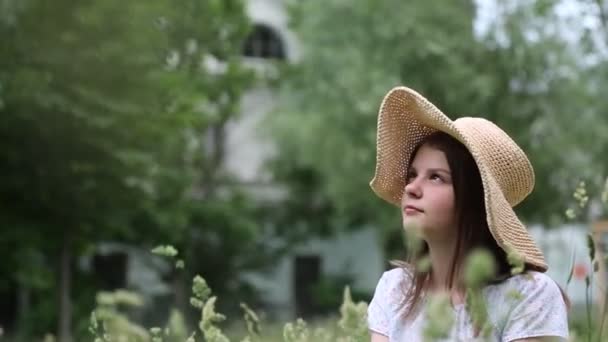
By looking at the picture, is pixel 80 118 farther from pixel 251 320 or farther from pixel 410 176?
pixel 410 176

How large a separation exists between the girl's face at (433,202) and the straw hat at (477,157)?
81mm

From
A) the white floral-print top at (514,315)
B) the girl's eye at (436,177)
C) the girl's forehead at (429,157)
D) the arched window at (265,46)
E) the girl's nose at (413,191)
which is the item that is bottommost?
the white floral-print top at (514,315)

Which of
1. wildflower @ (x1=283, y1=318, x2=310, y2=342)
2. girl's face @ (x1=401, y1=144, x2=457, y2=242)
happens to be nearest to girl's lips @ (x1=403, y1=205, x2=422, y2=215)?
girl's face @ (x1=401, y1=144, x2=457, y2=242)

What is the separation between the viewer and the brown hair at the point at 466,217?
104 inches

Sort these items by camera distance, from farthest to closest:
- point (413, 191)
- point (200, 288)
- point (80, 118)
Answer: point (80, 118), point (413, 191), point (200, 288)

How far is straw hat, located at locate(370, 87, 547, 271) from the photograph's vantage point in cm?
263

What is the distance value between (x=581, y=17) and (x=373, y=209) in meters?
13.7

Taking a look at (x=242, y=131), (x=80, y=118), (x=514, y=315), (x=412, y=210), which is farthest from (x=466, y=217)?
(x=242, y=131)

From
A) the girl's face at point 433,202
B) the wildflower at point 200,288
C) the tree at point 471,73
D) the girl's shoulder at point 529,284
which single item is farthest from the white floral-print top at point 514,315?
the tree at point 471,73

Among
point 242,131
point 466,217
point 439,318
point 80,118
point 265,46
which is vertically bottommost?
point 439,318

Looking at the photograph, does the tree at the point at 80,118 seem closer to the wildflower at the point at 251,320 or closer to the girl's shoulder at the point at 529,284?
the wildflower at the point at 251,320

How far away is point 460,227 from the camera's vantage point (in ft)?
8.73

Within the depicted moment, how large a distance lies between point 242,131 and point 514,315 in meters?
28.5

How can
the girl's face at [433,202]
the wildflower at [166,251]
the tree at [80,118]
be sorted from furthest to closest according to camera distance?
the tree at [80,118], the girl's face at [433,202], the wildflower at [166,251]
